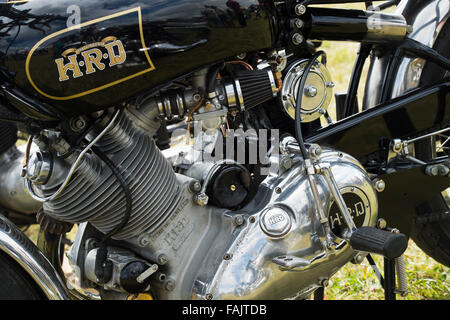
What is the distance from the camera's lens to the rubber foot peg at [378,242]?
1609 millimetres

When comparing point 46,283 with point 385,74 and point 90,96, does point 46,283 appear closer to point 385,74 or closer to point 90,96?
point 90,96

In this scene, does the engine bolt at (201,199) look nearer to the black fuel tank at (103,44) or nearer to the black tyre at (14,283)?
the black fuel tank at (103,44)

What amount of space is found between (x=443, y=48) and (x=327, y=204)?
0.82m

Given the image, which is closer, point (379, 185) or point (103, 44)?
point (103, 44)

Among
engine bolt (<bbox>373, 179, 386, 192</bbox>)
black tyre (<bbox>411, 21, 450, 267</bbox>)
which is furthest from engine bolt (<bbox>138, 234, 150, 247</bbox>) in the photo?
black tyre (<bbox>411, 21, 450, 267</bbox>)

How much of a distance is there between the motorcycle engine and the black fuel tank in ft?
0.38

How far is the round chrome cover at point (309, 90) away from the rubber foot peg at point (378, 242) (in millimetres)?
406

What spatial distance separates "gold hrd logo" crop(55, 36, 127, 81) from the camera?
1396 mm

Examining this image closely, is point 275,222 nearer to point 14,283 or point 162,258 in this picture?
point 162,258

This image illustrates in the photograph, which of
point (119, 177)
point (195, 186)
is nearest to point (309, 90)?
point (195, 186)

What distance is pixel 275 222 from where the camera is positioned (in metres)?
1.67

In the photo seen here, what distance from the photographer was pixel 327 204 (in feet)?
5.71

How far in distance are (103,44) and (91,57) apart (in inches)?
1.7

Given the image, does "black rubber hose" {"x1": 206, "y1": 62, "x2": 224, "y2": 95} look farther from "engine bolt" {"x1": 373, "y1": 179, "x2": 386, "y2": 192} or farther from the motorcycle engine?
"engine bolt" {"x1": 373, "y1": 179, "x2": 386, "y2": 192}
